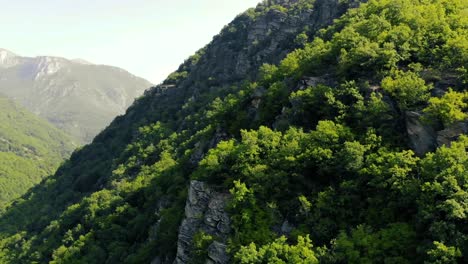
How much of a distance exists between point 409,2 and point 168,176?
59108 millimetres

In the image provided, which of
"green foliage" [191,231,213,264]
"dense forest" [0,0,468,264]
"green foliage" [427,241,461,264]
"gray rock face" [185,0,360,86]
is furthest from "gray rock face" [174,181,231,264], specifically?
"gray rock face" [185,0,360,86]

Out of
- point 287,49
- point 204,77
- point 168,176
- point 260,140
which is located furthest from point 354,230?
point 204,77

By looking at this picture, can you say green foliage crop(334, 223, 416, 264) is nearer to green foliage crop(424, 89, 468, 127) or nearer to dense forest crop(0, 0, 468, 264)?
dense forest crop(0, 0, 468, 264)

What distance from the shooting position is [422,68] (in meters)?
58.7

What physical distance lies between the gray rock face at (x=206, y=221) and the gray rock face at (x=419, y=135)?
22.6 meters

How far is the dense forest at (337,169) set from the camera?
39750 millimetres

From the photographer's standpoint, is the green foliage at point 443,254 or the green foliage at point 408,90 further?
the green foliage at point 408,90

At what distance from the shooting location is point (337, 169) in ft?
160

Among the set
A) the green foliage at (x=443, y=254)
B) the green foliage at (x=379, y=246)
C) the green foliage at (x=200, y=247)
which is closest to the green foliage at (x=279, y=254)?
the green foliage at (x=379, y=246)

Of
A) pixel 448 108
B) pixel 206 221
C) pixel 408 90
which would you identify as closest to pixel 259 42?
pixel 408 90

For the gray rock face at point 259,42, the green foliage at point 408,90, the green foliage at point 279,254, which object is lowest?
the green foliage at point 279,254

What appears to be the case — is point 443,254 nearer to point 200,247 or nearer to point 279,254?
point 279,254

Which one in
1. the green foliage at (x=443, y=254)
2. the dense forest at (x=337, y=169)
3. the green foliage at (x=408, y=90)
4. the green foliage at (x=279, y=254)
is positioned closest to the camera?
the green foliage at (x=443, y=254)

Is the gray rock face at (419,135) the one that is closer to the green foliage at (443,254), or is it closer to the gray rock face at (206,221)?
the green foliage at (443,254)
